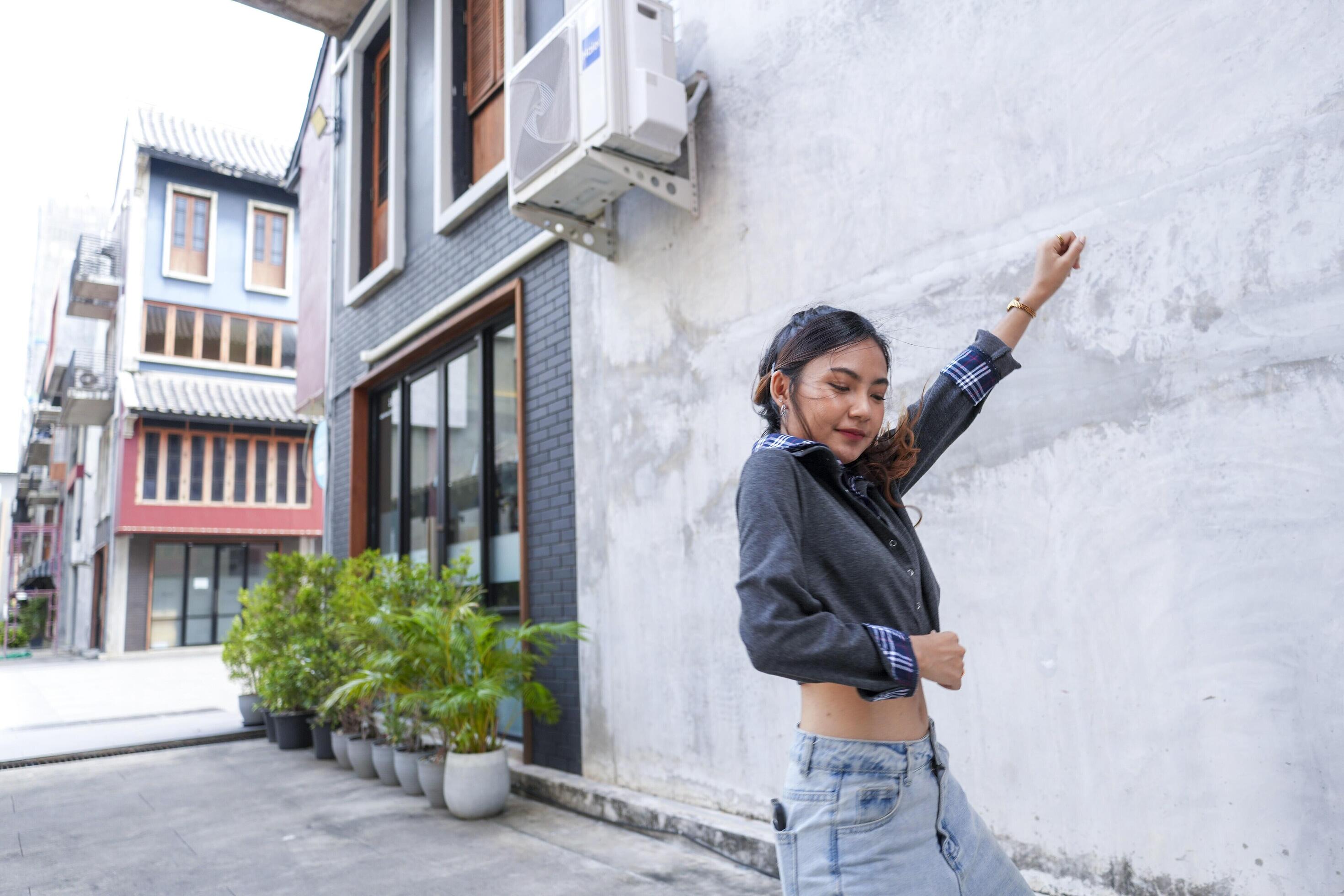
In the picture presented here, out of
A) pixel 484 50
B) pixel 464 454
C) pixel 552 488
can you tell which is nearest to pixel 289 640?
pixel 464 454

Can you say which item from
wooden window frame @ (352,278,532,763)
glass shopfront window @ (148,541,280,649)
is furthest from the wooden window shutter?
glass shopfront window @ (148,541,280,649)

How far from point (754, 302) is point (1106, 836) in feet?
8.17

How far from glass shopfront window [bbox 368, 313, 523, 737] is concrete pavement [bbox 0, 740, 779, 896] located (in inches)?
32.8

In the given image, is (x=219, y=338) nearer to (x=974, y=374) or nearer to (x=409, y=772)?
(x=409, y=772)

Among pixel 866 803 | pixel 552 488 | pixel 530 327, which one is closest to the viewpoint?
pixel 866 803

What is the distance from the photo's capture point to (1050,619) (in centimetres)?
302

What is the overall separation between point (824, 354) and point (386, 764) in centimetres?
512

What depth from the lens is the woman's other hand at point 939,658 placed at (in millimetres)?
1383

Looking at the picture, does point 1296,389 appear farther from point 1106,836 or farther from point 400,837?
point 400,837

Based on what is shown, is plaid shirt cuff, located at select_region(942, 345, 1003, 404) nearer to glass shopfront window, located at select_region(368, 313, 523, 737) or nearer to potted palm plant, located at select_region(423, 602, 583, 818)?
potted palm plant, located at select_region(423, 602, 583, 818)

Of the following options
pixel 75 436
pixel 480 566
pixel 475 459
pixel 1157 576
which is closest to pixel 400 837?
pixel 480 566

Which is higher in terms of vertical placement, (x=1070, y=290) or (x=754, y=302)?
(x=754, y=302)

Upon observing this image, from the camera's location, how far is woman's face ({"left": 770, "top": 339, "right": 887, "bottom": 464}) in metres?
1.58

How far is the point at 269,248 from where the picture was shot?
82.3 ft
